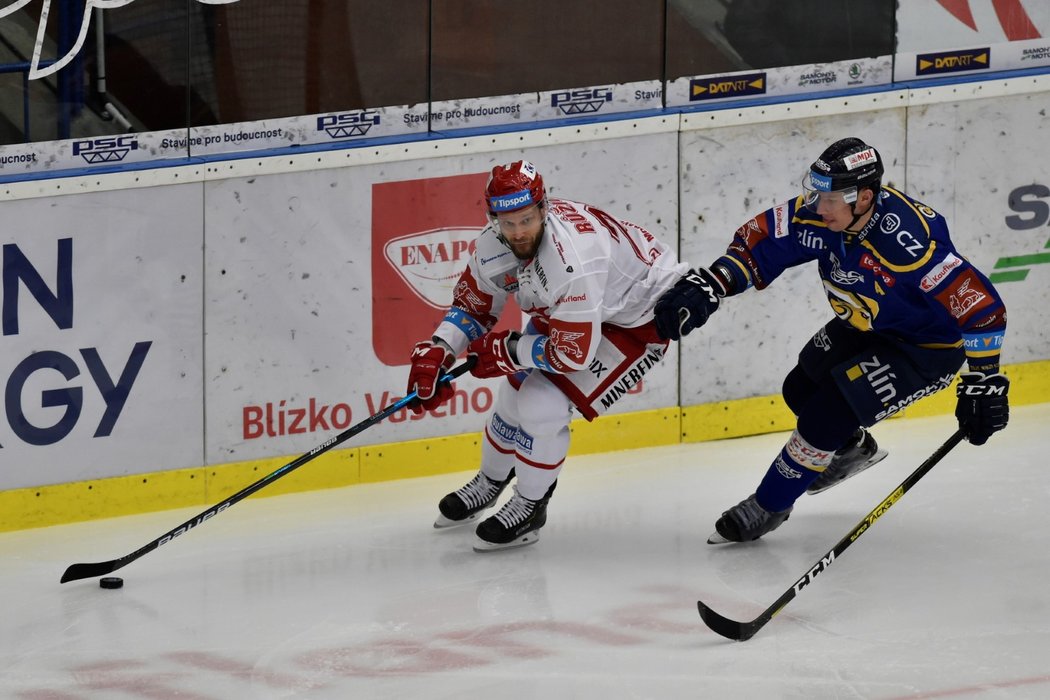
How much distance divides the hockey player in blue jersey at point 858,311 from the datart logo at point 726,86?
4.62 ft

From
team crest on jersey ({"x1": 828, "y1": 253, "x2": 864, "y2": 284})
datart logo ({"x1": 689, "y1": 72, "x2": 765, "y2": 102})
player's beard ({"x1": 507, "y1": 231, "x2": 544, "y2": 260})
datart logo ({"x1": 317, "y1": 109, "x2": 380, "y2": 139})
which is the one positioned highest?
datart logo ({"x1": 689, "y1": 72, "x2": 765, "y2": 102})

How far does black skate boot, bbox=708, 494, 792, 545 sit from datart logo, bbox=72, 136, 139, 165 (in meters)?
2.21

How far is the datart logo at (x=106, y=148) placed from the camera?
5.26 m

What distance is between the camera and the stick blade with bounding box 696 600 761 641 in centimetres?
412

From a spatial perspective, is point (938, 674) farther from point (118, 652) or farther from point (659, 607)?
point (118, 652)

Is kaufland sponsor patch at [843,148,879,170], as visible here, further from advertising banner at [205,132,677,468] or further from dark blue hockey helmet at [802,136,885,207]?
advertising banner at [205,132,677,468]

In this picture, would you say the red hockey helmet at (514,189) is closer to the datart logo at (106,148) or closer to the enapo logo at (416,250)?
the enapo logo at (416,250)

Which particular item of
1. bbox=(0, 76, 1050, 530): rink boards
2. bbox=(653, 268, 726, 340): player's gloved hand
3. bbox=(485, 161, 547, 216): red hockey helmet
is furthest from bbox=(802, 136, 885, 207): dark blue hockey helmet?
bbox=(0, 76, 1050, 530): rink boards

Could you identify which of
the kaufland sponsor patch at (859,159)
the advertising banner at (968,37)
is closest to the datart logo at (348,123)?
the kaufland sponsor patch at (859,159)

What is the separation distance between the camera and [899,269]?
4.45 meters

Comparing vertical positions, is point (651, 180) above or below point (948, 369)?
above

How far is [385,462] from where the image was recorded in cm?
576

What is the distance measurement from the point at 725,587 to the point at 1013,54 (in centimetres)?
290

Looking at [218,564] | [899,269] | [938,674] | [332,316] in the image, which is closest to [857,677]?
[938,674]
